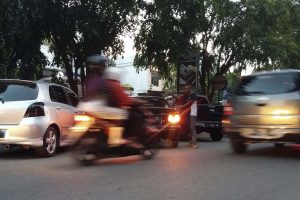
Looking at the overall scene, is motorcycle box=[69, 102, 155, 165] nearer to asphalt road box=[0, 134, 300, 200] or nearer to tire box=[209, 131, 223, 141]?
asphalt road box=[0, 134, 300, 200]

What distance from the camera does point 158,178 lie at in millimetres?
8117

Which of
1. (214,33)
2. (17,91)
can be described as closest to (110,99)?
(17,91)

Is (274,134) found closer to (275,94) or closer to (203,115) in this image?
(275,94)

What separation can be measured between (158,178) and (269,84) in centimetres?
415

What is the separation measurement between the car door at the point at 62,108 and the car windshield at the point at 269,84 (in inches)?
152

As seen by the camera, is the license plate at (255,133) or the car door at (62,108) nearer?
the license plate at (255,133)

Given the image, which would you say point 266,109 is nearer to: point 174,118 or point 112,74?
point 174,118

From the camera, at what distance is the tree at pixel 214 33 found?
19.8 meters

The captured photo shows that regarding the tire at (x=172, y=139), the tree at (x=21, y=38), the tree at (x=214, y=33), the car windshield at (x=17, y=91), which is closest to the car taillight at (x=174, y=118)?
the tire at (x=172, y=139)

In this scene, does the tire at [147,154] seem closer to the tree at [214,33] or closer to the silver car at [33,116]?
the silver car at [33,116]

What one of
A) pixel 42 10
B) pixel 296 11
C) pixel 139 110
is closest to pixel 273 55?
pixel 296 11

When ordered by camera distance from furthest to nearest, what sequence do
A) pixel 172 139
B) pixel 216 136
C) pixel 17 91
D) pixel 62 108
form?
pixel 216 136 → pixel 172 139 → pixel 62 108 → pixel 17 91

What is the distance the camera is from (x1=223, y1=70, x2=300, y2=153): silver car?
34.8 ft

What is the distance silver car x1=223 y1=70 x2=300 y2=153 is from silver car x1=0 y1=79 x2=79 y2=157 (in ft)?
12.3
